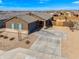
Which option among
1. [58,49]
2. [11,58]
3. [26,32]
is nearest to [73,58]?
[58,49]

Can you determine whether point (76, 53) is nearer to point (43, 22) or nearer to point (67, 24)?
point (43, 22)

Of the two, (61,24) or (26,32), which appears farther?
(61,24)

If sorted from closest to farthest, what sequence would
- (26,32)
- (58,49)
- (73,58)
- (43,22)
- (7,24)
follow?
(73,58)
(58,49)
(26,32)
(7,24)
(43,22)

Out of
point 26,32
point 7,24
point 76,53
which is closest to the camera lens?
point 76,53

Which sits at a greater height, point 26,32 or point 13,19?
point 13,19

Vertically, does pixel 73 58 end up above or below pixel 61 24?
below

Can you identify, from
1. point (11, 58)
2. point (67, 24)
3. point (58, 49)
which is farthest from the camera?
point (67, 24)

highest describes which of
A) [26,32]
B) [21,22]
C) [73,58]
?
[21,22]

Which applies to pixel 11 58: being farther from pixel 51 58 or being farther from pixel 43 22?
pixel 43 22

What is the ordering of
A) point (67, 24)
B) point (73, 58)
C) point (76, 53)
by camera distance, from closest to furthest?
point (73, 58) → point (76, 53) → point (67, 24)

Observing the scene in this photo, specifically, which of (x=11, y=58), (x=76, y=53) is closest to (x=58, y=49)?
(x=76, y=53)
